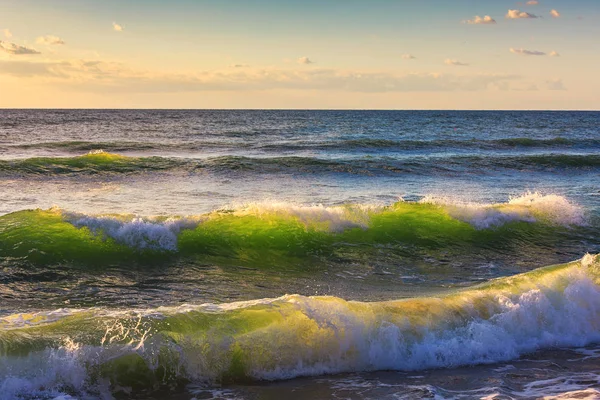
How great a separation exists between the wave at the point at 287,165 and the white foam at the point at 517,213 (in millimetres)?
9515

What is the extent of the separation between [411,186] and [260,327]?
14.0 meters

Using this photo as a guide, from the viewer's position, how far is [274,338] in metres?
5.88

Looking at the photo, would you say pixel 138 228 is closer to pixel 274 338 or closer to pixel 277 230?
pixel 277 230

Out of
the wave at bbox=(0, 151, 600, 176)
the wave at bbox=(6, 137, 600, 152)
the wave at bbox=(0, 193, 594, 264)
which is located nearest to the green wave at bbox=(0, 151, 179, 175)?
the wave at bbox=(0, 151, 600, 176)

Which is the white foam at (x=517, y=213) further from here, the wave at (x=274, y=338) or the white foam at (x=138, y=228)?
the white foam at (x=138, y=228)

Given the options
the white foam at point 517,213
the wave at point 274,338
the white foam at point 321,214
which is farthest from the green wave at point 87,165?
the wave at point 274,338

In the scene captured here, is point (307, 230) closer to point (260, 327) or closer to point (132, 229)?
point (132, 229)

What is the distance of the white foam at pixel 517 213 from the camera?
12.2 meters

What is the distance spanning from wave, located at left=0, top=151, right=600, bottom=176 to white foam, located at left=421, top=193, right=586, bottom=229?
9515 mm

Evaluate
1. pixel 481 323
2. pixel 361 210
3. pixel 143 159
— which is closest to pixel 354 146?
pixel 143 159

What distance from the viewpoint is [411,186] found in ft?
63.3

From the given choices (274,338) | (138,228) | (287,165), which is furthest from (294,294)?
(287,165)

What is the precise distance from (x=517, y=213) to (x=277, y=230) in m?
5.46

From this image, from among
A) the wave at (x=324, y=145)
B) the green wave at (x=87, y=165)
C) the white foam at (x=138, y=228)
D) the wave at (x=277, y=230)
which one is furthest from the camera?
the wave at (x=324, y=145)
